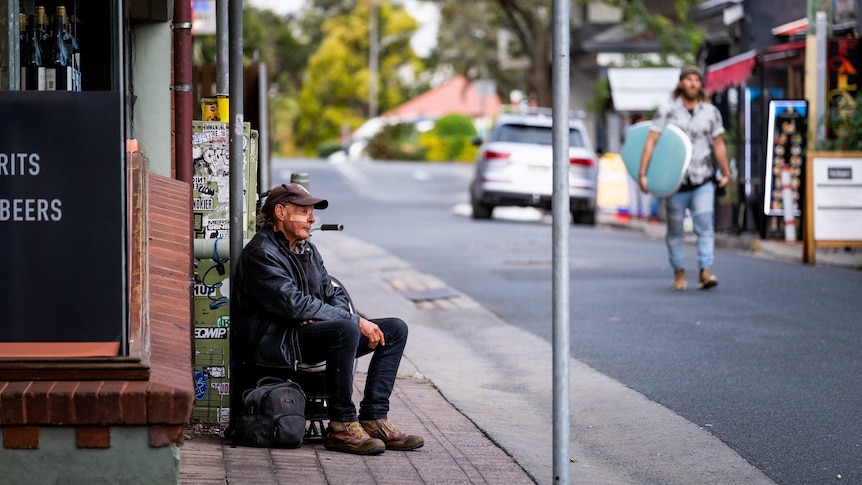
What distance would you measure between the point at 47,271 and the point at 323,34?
84305 millimetres

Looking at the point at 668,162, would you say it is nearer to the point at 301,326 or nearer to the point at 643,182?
the point at 643,182

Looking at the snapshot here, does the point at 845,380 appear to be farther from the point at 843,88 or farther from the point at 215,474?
the point at 843,88

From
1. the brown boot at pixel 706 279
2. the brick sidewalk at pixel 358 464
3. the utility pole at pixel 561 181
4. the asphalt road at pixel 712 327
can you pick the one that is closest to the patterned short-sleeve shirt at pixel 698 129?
the brown boot at pixel 706 279

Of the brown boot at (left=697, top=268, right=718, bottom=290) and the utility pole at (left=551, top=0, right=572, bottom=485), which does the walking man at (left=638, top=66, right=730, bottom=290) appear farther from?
the utility pole at (left=551, top=0, right=572, bottom=485)

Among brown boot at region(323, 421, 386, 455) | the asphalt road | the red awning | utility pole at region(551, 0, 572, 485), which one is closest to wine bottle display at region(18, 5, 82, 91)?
brown boot at region(323, 421, 386, 455)

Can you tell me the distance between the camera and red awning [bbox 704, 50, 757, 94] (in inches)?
771

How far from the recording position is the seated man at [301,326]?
20.9ft

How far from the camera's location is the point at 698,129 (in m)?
12.9

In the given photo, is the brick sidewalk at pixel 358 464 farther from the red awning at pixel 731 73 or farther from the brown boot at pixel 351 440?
the red awning at pixel 731 73

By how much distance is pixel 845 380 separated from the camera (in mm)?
8469

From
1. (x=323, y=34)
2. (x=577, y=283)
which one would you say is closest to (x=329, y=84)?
(x=323, y=34)

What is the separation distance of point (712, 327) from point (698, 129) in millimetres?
2732

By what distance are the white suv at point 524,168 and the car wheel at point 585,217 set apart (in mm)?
303

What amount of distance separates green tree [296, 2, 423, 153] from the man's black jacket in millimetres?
66945
